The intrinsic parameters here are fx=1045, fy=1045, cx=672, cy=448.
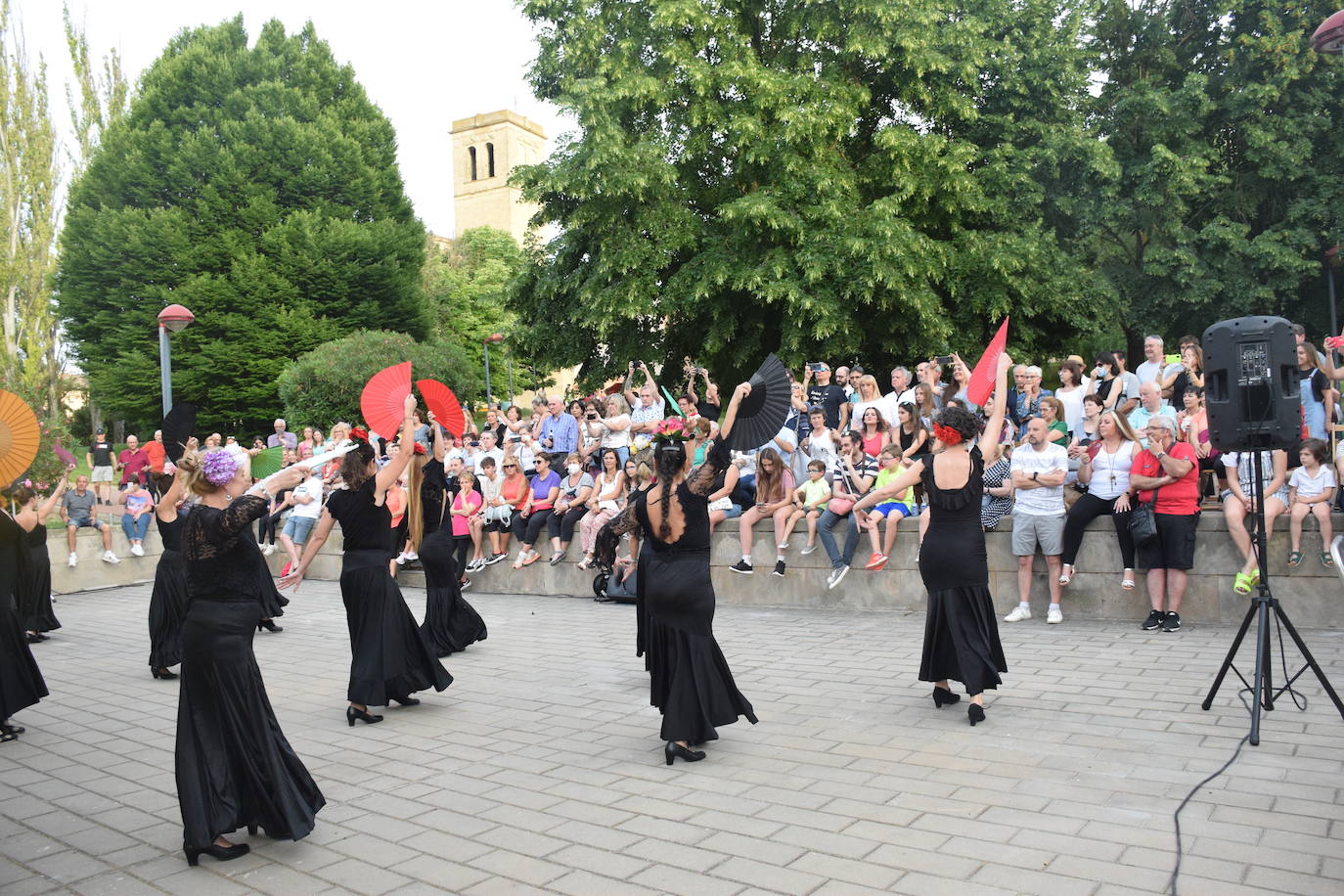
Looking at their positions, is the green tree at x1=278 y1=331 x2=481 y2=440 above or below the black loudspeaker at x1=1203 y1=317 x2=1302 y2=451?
above

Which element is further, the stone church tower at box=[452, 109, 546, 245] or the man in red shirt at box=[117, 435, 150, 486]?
the stone church tower at box=[452, 109, 546, 245]

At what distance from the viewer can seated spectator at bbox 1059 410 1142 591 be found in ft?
32.7

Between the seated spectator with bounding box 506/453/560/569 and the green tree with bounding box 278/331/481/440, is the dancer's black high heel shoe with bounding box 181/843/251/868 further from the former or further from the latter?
the green tree with bounding box 278/331/481/440

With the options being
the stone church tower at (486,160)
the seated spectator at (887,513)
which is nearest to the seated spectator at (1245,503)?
the seated spectator at (887,513)

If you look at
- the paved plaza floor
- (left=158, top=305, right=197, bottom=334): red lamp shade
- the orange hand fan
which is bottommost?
the paved plaza floor

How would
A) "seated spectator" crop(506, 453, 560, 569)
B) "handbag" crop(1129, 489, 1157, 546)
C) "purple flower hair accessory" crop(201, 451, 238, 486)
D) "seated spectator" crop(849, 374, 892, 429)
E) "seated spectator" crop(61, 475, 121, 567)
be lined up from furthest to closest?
"seated spectator" crop(61, 475, 121, 567) → "seated spectator" crop(506, 453, 560, 569) → "seated spectator" crop(849, 374, 892, 429) → "handbag" crop(1129, 489, 1157, 546) → "purple flower hair accessory" crop(201, 451, 238, 486)

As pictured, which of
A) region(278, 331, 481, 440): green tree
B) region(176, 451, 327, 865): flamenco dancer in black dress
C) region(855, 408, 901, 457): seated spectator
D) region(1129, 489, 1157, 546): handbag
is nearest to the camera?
region(176, 451, 327, 865): flamenco dancer in black dress

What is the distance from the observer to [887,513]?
11.5m

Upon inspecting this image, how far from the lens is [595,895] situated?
427cm

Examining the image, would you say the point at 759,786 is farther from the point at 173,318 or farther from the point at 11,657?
the point at 173,318

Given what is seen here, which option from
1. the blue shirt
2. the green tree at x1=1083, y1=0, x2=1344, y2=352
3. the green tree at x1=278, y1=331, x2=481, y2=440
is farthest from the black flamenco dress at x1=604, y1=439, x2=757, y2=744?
the green tree at x1=278, y1=331, x2=481, y2=440

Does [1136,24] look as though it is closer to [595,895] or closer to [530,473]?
[530,473]

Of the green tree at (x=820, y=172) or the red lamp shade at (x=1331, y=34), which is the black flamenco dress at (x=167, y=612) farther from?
the green tree at (x=820, y=172)

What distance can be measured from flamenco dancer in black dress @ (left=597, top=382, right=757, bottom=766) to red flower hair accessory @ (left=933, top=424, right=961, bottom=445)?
1.33 m
